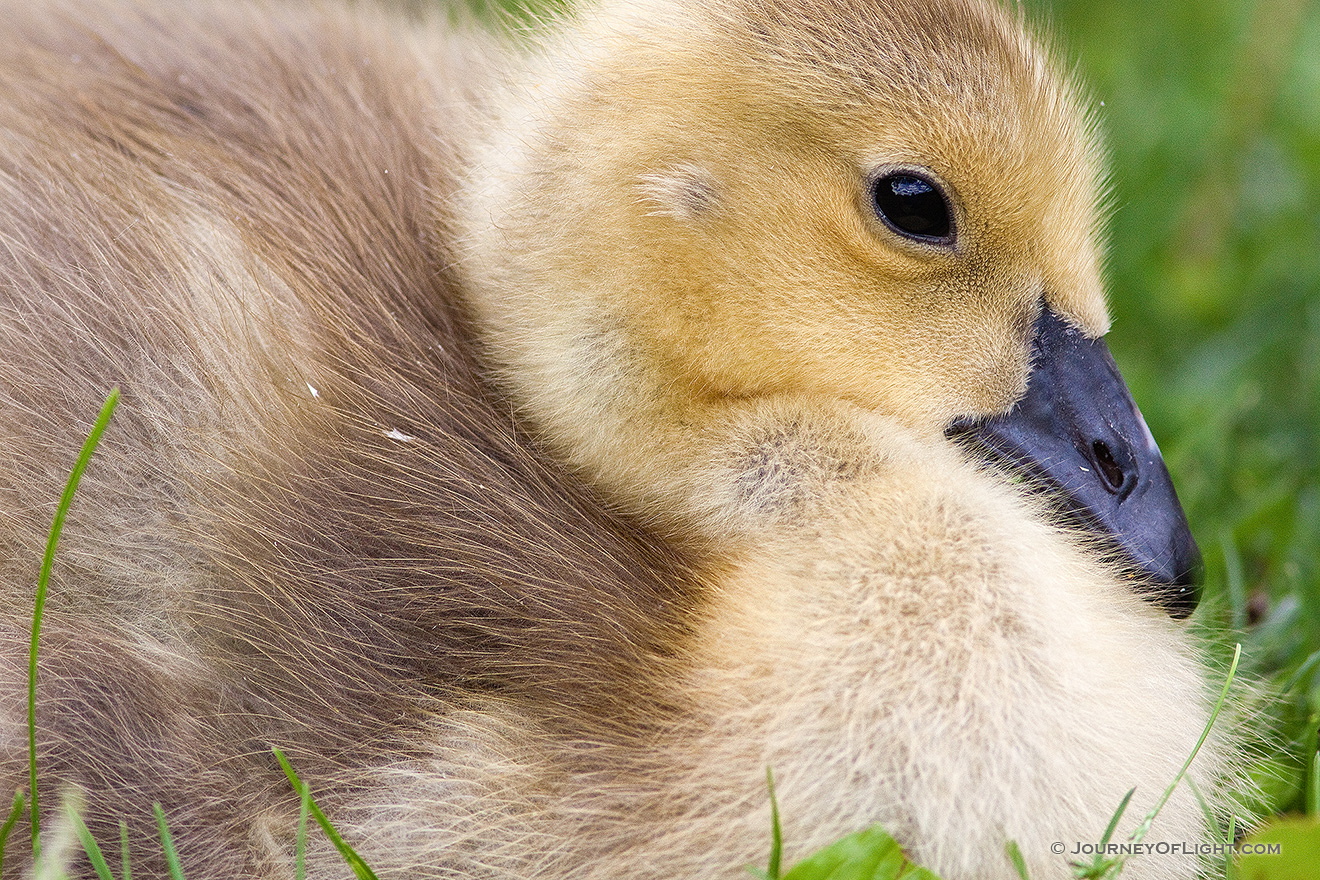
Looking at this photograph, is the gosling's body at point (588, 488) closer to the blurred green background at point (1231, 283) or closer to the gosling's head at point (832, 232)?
the gosling's head at point (832, 232)

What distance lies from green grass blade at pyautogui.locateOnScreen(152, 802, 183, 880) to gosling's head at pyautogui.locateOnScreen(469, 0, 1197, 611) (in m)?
0.62

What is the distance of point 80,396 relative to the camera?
151 centimetres

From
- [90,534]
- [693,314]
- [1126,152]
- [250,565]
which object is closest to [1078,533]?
[693,314]

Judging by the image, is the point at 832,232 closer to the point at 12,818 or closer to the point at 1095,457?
the point at 1095,457

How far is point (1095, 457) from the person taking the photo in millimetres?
1627

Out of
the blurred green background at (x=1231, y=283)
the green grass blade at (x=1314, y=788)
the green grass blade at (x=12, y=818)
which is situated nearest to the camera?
the green grass blade at (x=12, y=818)

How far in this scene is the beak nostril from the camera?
1.62m

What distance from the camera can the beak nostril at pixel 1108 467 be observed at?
1.62m

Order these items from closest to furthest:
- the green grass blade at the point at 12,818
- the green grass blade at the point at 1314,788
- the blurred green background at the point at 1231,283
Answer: the green grass blade at the point at 12,818 < the green grass blade at the point at 1314,788 < the blurred green background at the point at 1231,283

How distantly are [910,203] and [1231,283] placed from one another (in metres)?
1.85

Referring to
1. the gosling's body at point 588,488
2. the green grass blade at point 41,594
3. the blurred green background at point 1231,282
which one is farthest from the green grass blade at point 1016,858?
the green grass blade at point 41,594

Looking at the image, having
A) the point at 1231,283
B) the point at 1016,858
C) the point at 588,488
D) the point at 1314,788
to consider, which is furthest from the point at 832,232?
the point at 1231,283

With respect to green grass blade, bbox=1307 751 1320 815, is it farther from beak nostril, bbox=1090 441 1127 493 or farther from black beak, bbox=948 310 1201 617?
beak nostril, bbox=1090 441 1127 493

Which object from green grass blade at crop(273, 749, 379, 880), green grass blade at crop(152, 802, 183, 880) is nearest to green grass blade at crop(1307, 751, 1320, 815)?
green grass blade at crop(273, 749, 379, 880)
